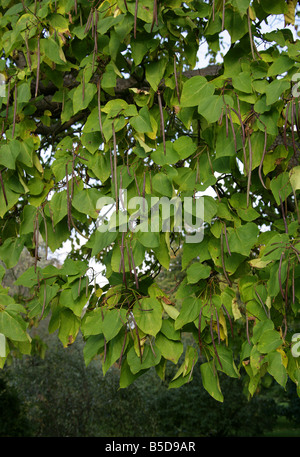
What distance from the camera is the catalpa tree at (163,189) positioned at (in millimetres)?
1326

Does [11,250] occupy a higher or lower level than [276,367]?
higher

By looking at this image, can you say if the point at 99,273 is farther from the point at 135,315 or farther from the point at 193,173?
the point at 193,173

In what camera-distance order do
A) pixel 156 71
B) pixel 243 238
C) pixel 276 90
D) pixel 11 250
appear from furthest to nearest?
1. pixel 11 250
2. pixel 156 71
3. pixel 243 238
4. pixel 276 90

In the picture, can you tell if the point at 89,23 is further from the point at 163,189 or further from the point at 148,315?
the point at 148,315

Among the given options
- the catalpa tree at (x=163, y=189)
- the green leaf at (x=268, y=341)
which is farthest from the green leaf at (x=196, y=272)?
the green leaf at (x=268, y=341)

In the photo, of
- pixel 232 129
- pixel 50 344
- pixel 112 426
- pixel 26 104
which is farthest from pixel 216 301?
pixel 50 344

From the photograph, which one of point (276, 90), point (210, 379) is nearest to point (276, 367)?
point (210, 379)

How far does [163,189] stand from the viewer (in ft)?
4.47

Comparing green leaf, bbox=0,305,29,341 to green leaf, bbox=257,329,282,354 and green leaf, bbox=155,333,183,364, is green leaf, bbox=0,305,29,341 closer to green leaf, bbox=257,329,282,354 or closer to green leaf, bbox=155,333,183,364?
green leaf, bbox=155,333,183,364

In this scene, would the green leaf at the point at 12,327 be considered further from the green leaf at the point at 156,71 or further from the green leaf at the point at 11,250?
the green leaf at the point at 156,71

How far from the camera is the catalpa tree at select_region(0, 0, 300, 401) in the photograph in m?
1.33

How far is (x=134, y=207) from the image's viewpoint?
1.36 meters

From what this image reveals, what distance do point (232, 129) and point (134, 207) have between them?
1.10 feet
